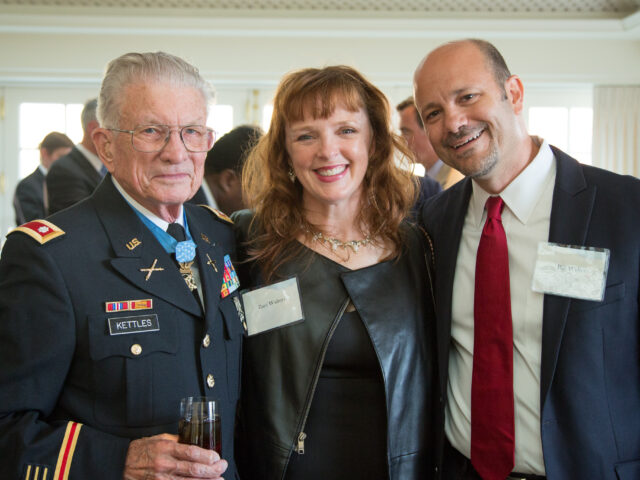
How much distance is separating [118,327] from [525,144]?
130 cm

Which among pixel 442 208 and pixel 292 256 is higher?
pixel 442 208

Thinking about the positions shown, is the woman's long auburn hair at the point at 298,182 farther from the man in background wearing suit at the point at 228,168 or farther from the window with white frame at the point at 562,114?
the window with white frame at the point at 562,114

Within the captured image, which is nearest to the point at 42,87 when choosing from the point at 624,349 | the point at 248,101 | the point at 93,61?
the point at 93,61

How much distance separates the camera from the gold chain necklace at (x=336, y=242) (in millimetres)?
2068

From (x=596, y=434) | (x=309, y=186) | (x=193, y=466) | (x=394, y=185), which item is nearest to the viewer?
(x=193, y=466)

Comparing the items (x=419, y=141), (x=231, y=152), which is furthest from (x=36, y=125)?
(x=419, y=141)

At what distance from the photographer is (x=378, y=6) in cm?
664

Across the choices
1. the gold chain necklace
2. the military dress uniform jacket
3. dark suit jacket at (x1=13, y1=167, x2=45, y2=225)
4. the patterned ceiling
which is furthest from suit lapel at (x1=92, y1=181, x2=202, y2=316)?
the patterned ceiling

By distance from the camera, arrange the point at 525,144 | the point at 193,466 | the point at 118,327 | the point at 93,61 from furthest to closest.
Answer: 1. the point at 93,61
2. the point at 525,144
3. the point at 118,327
4. the point at 193,466

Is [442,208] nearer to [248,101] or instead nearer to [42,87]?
[248,101]

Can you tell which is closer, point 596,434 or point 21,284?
point 21,284

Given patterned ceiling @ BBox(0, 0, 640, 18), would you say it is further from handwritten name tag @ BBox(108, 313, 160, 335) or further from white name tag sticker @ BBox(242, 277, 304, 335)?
handwritten name tag @ BBox(108, 313, 160, 335)

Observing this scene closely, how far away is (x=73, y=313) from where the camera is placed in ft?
4.54

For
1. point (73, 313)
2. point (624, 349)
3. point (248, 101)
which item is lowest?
point (624, 349)
